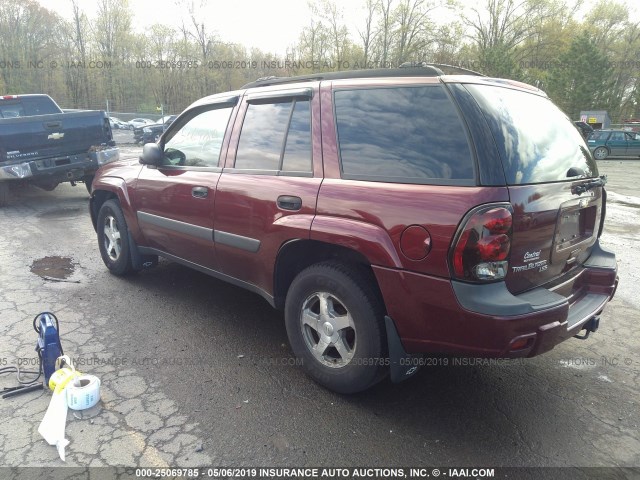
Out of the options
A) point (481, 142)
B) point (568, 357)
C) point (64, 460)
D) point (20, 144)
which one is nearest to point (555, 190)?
point (481, 142)

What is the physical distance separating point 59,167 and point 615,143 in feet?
84.0

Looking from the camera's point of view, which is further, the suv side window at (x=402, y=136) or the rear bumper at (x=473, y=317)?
the suv side window at (x=402, y=136)

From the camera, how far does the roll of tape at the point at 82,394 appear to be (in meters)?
2.59

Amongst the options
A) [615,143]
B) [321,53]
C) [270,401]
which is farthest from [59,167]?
[321,53]

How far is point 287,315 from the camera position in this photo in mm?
2992

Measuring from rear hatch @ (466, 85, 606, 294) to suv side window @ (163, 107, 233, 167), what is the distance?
2.04 meters

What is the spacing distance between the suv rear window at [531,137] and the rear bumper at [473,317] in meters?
0.58

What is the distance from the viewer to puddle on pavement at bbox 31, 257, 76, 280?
4.98 m

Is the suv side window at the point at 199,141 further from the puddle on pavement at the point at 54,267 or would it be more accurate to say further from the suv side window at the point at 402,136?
the puddle on pavement at the point at 54,267

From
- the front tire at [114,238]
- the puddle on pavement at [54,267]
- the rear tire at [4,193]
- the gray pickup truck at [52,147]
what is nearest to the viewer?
the front tire at [114,238]

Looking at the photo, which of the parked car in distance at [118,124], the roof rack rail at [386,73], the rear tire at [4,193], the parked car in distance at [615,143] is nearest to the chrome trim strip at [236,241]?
the roof rack rail at [386,73]

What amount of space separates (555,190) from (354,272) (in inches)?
46.5

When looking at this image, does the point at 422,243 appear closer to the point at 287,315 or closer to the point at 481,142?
the point at 481,142

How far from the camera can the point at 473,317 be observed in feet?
6.99
